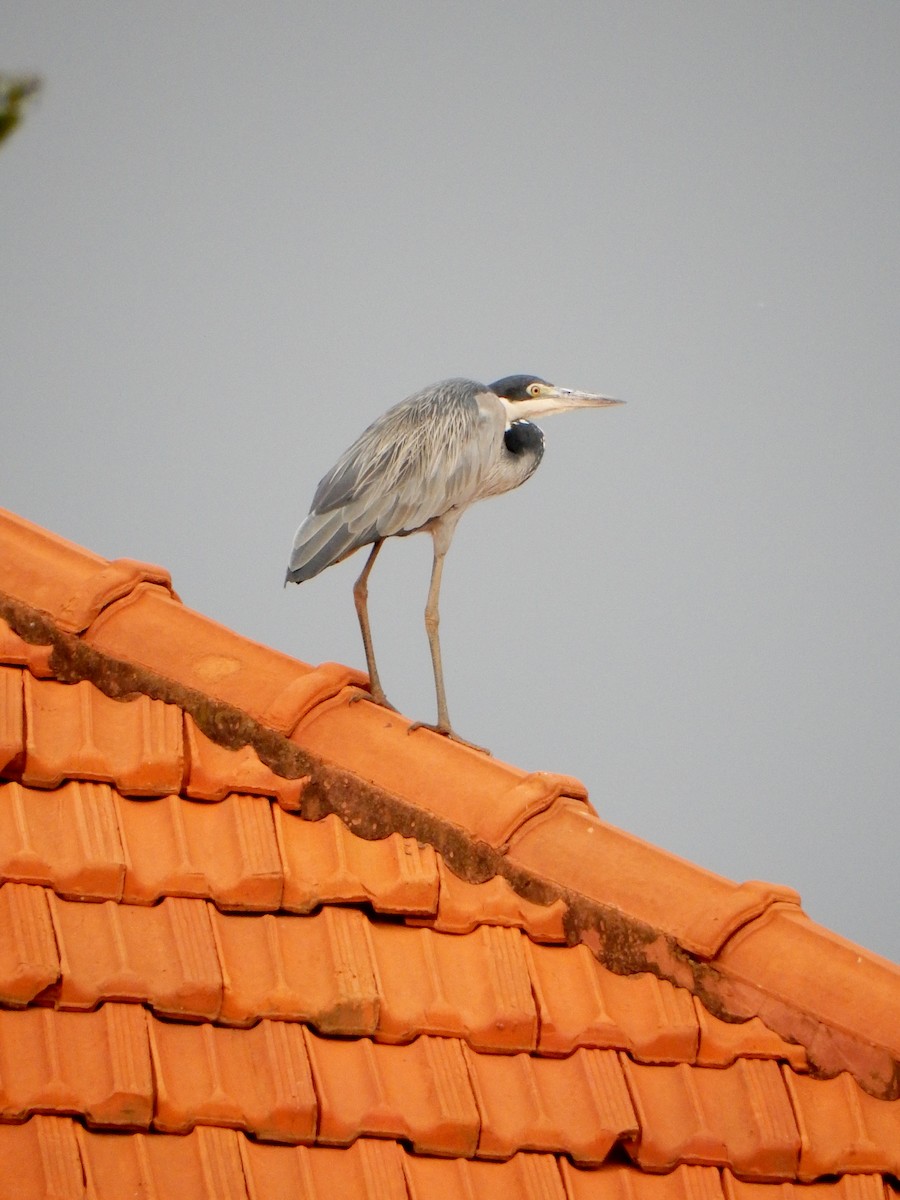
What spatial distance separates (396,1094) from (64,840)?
0.76 meters

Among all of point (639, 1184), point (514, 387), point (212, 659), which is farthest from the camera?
point (514, 387)

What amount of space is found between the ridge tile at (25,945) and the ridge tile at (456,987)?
61cm

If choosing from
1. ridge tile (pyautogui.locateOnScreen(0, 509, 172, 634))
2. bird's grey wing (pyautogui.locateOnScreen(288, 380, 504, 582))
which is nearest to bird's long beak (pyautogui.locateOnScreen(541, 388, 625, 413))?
bird's grey wing (pyautogui.locateOnScreen(288, 380, 504, 582))

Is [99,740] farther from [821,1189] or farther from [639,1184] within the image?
[821,1189]

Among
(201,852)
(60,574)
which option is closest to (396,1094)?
(201,852)

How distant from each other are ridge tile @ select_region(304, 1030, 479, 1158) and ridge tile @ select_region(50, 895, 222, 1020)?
22 centimetres

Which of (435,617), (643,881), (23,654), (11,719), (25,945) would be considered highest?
(435,617)

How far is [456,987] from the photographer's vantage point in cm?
298

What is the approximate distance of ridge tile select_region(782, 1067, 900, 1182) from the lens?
2924 mm

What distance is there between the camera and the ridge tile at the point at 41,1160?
2.28 metres

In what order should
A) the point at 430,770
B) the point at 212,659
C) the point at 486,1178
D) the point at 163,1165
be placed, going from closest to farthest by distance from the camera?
the point at 163,1165, the point at 486,1178, the point at 430,770, the point at 212,659

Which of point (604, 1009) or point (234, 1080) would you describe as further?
point (604, 1009)

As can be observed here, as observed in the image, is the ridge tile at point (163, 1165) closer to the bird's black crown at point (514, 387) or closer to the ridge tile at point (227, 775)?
the ridge tile at point (227, 775)

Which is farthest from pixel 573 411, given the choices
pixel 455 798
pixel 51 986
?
pixel 51 986
